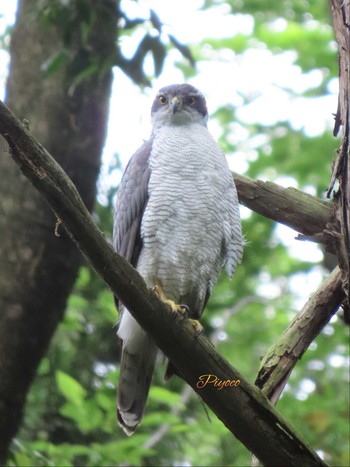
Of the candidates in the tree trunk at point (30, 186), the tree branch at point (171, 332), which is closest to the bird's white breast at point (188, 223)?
the tree trunk at point (30, 186)

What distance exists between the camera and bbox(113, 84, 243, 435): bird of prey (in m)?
4.05

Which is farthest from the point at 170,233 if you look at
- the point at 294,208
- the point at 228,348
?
the point at 228,348

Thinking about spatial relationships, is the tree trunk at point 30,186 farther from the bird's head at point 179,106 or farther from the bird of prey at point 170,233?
the bird of prey at point 170,233

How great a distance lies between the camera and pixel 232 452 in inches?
247

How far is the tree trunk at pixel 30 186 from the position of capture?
4523 millimetres

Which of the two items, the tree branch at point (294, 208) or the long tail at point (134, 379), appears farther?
the long tail at point (134, 379)

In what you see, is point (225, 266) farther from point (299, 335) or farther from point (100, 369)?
point (100, 369)

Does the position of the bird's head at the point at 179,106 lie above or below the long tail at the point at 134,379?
above

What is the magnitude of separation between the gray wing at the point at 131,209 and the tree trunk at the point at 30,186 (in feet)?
1.25

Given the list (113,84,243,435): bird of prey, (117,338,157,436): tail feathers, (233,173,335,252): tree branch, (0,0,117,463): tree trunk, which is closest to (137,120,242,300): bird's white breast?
(113,84,243,435): bird of prey

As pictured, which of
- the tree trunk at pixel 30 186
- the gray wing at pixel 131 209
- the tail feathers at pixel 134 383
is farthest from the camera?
the tree trunk at pixel 30 186

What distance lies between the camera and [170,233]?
4.04 m

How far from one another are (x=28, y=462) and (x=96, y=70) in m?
2.47

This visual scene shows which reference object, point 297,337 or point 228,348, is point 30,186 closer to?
point 297,337
